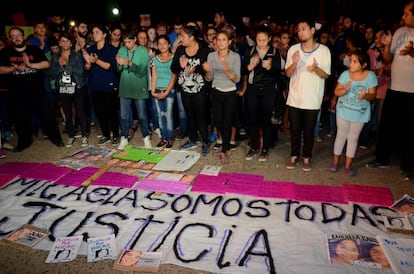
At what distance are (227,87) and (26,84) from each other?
3405 mm

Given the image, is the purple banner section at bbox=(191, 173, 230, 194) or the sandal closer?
the purple banner section at bbox=(191, 173, 230, 194)

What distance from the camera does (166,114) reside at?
601cm

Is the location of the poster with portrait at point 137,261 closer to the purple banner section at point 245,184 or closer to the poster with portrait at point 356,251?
the purple banner section at point 245,184

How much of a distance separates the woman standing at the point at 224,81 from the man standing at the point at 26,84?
114 inches

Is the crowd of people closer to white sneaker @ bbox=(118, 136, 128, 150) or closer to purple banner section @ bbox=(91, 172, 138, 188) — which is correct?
white sneaker @ bbox=(118, 136, 128, 150)

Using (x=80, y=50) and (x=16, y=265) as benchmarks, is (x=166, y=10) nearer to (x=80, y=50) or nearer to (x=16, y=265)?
(x=80, y=50)

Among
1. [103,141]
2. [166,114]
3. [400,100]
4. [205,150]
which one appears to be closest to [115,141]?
[103,141]

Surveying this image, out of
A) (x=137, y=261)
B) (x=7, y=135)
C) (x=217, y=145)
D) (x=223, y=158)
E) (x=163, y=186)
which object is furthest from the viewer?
(x=7, y=135)

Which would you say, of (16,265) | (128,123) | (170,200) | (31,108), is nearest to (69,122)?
(31,108)

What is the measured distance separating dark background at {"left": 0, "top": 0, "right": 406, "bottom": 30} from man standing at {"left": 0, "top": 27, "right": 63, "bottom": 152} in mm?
11084

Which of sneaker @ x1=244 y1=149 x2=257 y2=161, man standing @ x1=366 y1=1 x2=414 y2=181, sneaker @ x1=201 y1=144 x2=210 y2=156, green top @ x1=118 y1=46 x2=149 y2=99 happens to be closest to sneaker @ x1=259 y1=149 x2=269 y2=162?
sneaker @ x1=244 y1=149 x2=257 y2=161

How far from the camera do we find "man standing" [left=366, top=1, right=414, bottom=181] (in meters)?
4.55

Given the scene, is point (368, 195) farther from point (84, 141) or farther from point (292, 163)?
point (84, 141)

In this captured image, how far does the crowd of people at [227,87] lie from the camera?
4.69 metres
